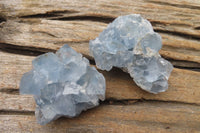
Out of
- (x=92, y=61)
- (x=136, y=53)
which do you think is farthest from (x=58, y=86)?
(x=136, y=53)

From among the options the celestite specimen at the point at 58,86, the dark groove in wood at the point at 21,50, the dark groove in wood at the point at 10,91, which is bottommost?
the dark groove in wood at the point at 10,91

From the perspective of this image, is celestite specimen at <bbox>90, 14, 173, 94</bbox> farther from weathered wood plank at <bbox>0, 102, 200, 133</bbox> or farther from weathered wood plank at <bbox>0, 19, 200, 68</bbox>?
weathered wood plank at <bbox>0, 19, 200, 68</bbox>

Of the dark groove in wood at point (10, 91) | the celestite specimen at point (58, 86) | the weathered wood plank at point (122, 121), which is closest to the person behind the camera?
the celestite specimen at point (58, 86)

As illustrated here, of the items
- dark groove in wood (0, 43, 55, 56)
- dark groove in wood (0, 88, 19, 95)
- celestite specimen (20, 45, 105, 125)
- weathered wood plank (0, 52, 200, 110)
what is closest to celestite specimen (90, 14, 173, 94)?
weathered wood plank (0, 52, 200, 110)

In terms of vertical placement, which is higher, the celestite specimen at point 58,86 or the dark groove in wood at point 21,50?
the dark groove in wood at point 21,50

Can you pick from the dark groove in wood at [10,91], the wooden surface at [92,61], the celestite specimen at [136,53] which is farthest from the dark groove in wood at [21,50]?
the celestite specimen at [136,53]

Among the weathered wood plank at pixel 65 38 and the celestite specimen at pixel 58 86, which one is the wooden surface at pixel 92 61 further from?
the celestite specimen at pixel 58 86

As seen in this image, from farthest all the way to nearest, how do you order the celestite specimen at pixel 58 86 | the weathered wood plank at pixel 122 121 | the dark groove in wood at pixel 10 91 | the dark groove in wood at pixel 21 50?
1. the dark groove in wood at pixel 21 50
2. the dark groove in wood at pixel 10 91
3. the weathered wood plank at pixel 122 121
4. the celestite specimen at pixel 58 86
